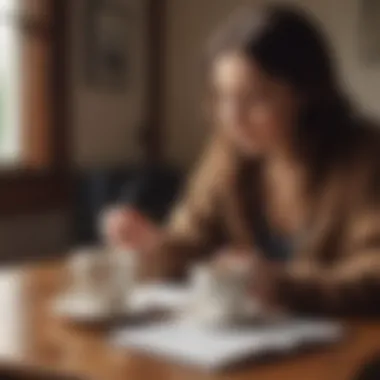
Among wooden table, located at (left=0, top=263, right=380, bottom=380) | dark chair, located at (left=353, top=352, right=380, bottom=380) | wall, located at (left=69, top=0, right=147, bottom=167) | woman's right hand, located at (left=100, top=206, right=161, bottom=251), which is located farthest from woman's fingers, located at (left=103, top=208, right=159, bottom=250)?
wall, located at (left=69, top=0, right=147, bottom=167)

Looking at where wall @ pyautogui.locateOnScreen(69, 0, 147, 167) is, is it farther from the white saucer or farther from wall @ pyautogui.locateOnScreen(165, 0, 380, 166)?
the white saucer

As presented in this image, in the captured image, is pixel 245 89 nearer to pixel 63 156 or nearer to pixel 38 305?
pixel 38 305

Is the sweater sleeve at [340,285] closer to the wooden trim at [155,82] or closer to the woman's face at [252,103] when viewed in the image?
the woman's face at [252,103]

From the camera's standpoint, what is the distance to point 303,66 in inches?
71.4

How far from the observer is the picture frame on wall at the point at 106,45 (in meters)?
3.48

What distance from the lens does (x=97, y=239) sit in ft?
11.0

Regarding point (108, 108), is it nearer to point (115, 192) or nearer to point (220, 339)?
point (115, 192)

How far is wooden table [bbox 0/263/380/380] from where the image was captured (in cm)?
113

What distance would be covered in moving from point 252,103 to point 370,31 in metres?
1.76

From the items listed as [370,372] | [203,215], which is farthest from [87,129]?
[370,372]

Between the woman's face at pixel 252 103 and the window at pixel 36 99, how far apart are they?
5.29 feet

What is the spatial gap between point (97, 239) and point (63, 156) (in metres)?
0.33

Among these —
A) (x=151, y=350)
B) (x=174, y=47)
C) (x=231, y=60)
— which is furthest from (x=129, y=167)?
(x=151, y=350)

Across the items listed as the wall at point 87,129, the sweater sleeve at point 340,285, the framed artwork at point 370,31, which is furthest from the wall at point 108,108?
the sweater sleeve at point 340,285
